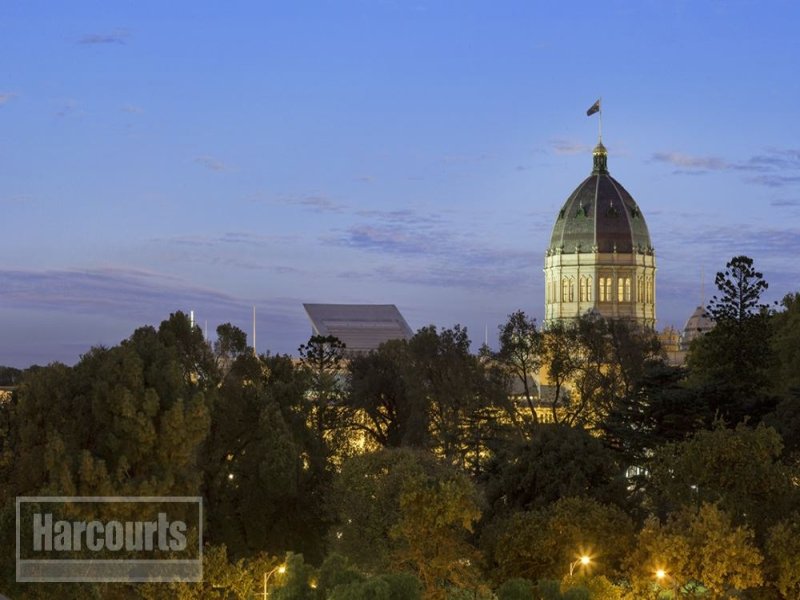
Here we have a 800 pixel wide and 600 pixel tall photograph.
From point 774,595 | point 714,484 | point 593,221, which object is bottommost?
point 774,595

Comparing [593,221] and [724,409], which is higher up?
[593,221]

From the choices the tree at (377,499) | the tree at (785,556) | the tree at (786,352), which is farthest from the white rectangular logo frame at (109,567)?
the tree at (786,352)

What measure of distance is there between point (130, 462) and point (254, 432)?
7.22 m

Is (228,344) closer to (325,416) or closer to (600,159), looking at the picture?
(325,416)

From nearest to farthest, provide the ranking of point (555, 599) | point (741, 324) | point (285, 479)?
1. point (555, 599)
2. point (285, 479)
3. point (741, 324)

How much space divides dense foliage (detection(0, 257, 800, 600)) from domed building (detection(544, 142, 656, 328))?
5091 inches

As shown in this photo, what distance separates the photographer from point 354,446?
64750 millimetres

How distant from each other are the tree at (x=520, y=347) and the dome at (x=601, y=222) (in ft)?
375

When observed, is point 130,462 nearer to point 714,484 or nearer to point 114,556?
point 114,556

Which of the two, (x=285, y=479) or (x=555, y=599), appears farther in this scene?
(x=285, y=479)

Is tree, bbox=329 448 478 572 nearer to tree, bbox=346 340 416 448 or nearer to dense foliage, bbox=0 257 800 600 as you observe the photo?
dense foliage, bbox=0 257 800 600

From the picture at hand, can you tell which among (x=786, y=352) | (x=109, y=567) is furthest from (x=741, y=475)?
(x=786, y=352)

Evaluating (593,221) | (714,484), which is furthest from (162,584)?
(593,221)

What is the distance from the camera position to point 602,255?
192250mm
